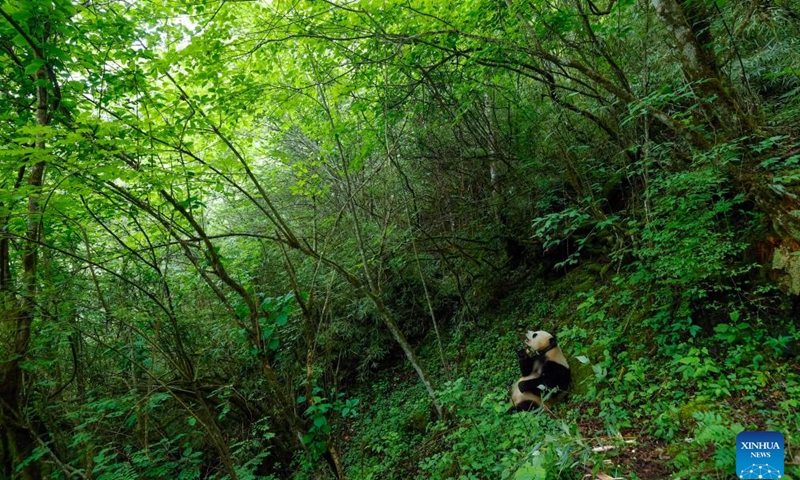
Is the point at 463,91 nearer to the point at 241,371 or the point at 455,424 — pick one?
the point at 455,424

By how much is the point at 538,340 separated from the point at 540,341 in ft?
0.07

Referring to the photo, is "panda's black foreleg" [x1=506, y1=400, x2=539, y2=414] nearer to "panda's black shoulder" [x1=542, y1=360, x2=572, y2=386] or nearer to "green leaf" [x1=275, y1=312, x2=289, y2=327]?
"panda's black shoulder" [x1=542, y1=360, x2=572, y2=386]

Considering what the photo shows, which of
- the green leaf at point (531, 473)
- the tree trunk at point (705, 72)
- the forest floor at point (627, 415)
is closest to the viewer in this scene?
the green leaf at point (531, 473)

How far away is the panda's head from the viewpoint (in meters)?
3.64

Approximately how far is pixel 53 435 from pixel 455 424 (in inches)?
173

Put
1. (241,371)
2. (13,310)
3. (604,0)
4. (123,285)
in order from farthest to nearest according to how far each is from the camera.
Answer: (604,0) → (241,371) → (123,285) → (13,310)

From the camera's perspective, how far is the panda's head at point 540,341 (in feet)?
12.0

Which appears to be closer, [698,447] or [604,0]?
[698,447]

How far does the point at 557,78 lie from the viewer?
18.7 ft

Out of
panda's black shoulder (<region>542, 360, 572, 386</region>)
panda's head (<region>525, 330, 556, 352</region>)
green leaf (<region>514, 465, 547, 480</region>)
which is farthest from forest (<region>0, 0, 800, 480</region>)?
panda's head (<region>525, 330, 556, 352</region>)

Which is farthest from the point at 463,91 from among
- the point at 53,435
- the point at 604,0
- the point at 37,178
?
the point at 53,435

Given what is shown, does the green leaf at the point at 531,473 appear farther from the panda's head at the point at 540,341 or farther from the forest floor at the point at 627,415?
the panda's head at the point at 540,341

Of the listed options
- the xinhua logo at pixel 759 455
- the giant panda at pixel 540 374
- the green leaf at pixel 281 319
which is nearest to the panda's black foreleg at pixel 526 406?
the giant panda at pixel 540 374

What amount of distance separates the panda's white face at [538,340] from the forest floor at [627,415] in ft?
1.23
